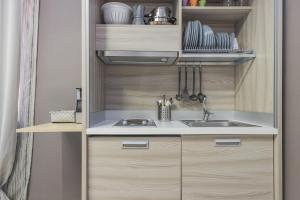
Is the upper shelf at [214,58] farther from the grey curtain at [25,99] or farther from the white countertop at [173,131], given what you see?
the grey curtain at [25,99]

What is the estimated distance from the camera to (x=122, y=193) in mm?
1261

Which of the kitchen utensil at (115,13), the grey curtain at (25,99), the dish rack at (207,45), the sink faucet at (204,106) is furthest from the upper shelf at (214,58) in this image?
the grey curtain at (25,99)

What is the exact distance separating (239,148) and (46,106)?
1.44 meters

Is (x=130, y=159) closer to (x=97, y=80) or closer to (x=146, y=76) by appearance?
(x=97, y=80)

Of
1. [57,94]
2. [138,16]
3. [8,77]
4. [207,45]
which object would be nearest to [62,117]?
[57,94]

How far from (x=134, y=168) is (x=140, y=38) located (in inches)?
32.9

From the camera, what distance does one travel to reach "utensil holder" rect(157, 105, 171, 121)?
1720mm

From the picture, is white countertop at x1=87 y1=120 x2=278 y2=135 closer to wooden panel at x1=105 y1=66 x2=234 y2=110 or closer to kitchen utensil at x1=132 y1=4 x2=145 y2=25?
wooden panel at x1=105 y1=66 x2=234 y2=110

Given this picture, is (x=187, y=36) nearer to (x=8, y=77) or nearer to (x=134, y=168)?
(x=134, y=168)

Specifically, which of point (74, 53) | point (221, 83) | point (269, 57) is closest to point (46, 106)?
point (74, 53)

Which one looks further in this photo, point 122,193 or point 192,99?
point 192,99

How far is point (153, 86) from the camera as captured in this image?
181 cm

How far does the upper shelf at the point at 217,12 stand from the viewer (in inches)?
61.1

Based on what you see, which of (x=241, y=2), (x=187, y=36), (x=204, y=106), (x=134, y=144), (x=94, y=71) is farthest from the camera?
(x=204, y=106)
